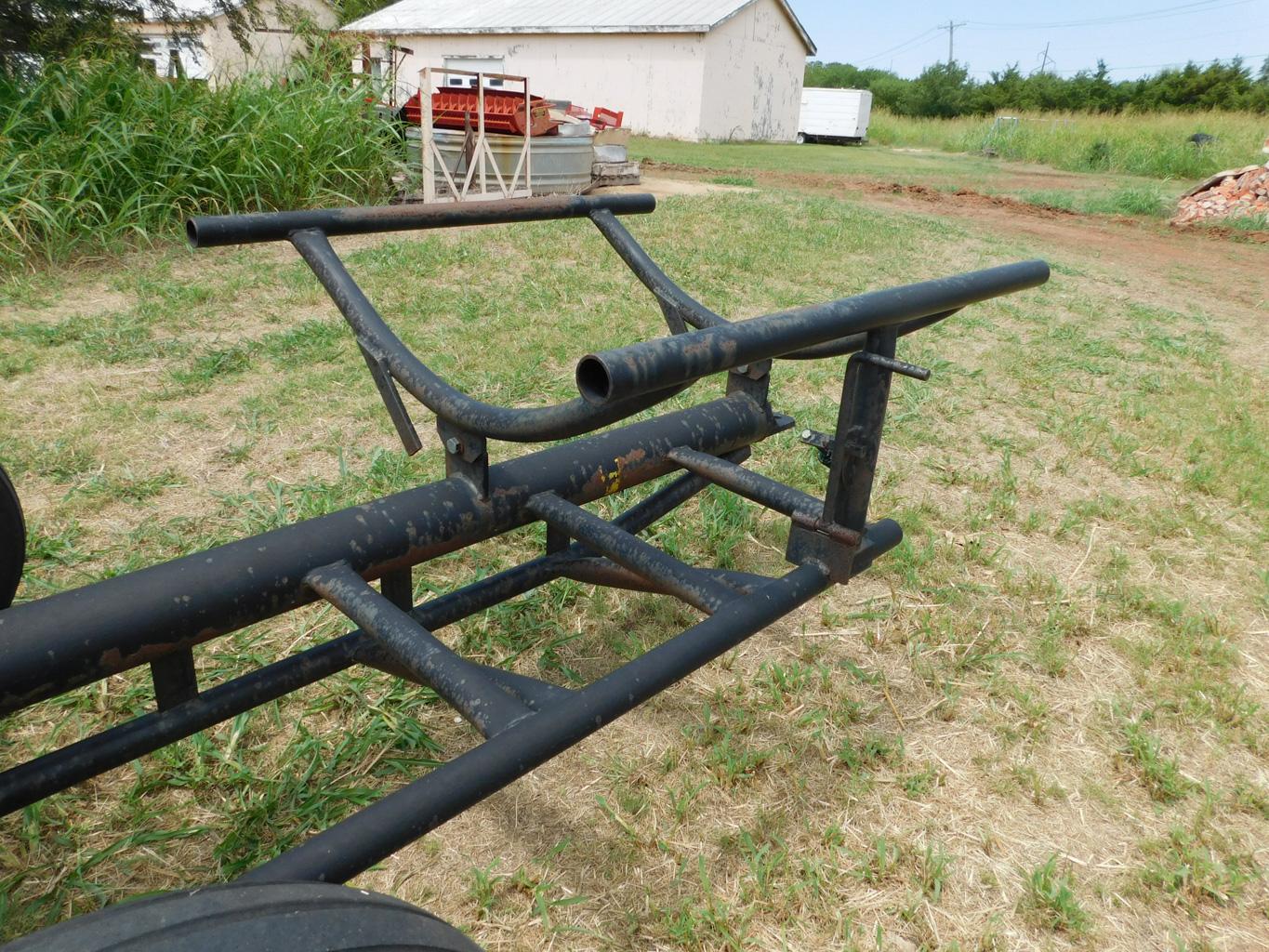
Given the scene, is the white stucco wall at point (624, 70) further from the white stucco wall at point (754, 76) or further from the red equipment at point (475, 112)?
the red equipment at point (475, 112)

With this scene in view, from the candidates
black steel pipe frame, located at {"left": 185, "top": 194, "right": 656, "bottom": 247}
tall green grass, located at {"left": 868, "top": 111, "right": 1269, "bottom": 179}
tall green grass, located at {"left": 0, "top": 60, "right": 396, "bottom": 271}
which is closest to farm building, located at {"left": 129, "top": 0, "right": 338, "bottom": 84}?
tall green grass, located at {"left": 0, "top": 60, "right": 396, "bottom": 271}

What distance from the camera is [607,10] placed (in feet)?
80.1

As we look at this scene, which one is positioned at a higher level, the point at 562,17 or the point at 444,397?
the point at 562,17

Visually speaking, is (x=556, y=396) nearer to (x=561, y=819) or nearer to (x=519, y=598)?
(x=519, y=598)

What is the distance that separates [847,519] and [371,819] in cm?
91

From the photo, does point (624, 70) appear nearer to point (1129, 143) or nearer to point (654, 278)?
point (1129, 143)

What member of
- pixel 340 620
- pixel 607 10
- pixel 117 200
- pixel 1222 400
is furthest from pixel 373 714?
pixel 607 10

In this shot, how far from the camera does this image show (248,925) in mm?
805

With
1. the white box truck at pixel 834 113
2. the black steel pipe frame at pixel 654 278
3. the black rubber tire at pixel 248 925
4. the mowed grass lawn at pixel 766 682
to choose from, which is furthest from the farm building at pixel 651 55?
the black rubber tire at pixel 248 925

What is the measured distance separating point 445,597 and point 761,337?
81 cm

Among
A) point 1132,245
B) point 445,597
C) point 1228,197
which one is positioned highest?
point 1228,197

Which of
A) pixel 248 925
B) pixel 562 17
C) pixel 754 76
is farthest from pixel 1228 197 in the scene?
pixel 562 17

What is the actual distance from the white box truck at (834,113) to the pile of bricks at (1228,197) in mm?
17029

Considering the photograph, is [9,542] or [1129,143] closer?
[9,542]
